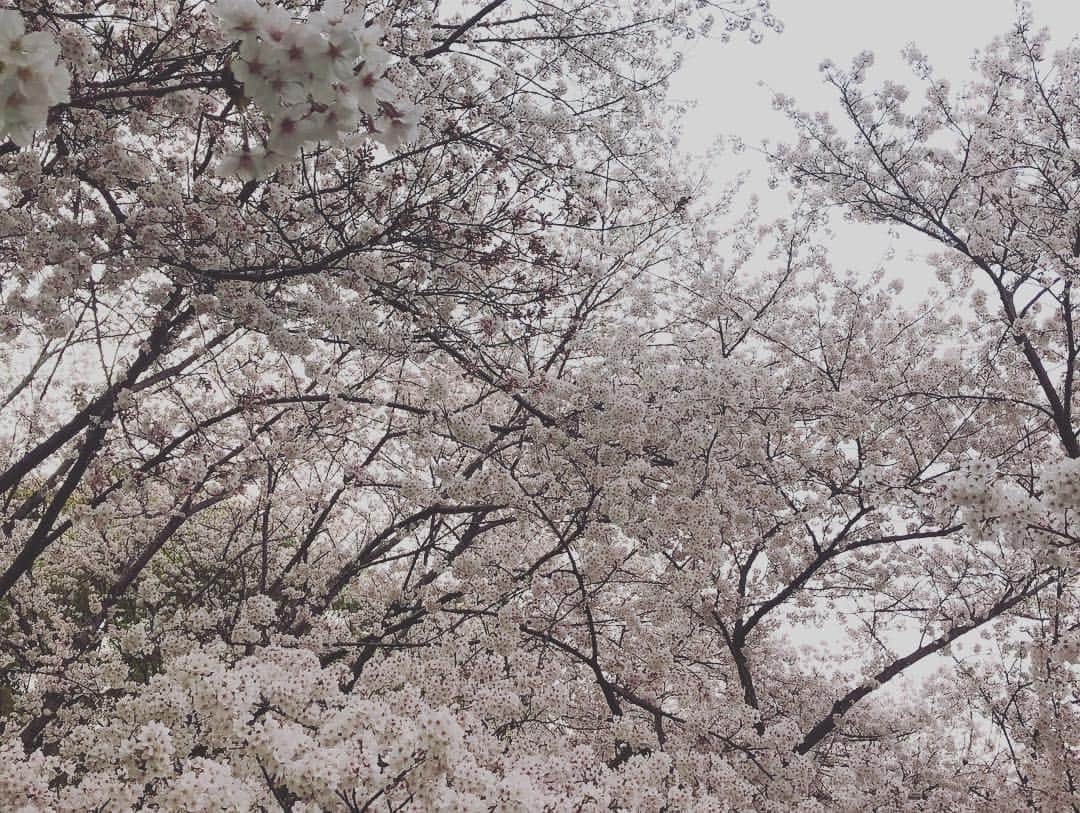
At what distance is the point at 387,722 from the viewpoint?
9.36 feet

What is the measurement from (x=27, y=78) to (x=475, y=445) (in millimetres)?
4046

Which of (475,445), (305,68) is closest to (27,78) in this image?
(305,68)

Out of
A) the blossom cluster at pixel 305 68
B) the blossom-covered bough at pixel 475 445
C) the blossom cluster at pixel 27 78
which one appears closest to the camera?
the blossom cluster at pixel 27 78

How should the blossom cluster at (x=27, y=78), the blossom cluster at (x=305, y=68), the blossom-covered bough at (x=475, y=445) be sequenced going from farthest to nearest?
the blossom-covered bough at (x=475, y=445)
the blossom cluster at (x=305, y=68)
the blossom cluster at (x=27, y=78)

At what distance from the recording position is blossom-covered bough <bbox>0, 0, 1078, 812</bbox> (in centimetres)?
282

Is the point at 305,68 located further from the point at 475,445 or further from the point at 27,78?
the point at 475,445

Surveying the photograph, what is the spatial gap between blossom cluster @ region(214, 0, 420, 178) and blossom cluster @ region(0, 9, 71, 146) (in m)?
0.31

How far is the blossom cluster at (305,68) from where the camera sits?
1.44 metres

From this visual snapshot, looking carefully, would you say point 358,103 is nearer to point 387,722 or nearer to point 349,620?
point 387,722

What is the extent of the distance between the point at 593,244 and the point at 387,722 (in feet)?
19.3

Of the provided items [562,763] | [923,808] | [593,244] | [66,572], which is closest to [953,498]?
[562,763]

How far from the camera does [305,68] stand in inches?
57.7

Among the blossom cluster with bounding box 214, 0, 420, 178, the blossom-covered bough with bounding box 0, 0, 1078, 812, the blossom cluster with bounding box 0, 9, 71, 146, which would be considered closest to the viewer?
the blossom cluster with bounding box 0, 9, 71, 146

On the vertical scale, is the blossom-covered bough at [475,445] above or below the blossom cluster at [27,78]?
above
